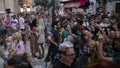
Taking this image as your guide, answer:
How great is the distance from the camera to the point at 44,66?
12938 millimetres

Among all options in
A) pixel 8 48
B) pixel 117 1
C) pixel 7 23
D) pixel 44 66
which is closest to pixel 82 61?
pixel 8 48

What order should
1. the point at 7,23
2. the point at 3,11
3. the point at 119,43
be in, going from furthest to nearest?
the point at 3,11
the point at 7,23
the point at 119,43

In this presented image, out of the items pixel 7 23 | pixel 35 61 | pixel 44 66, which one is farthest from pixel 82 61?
pixel 7 23

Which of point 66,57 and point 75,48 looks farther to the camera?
point 75,48

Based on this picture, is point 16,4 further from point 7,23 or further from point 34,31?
point 34,31

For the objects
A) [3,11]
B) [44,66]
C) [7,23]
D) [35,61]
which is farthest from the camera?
[3,11]

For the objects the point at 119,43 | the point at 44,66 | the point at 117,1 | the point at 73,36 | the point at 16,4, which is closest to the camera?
the point at 119,43

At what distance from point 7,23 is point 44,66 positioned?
470 inches

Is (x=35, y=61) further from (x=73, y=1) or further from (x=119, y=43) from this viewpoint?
(x=73, y=1)

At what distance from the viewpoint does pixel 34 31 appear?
14617 millimetres

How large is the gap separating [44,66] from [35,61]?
4.05ft

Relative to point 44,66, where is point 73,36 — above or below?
above

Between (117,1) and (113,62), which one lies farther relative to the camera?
(117,1)

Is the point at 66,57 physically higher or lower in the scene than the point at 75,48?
higher
